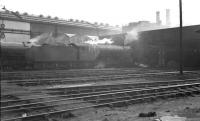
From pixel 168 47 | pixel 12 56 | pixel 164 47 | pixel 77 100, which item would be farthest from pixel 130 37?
pixel 77 100

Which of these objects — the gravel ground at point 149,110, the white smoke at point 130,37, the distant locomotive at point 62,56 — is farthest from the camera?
the white smoke at point 130,37

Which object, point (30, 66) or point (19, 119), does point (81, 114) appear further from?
point (30, 66)

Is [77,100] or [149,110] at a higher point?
[77,100]

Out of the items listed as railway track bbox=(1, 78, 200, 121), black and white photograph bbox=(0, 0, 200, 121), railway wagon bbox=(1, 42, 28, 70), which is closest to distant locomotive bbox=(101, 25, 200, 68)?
black and white photograph bbox=(0, 0, 200, 121)

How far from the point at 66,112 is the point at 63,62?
57.7 ft

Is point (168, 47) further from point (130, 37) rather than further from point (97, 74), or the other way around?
point (97, 74)

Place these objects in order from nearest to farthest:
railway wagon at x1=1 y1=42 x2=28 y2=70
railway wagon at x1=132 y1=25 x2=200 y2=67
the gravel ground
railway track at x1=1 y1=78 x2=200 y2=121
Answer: the gravel ground, railway track at x1=1 y1=78 x2=200 y2=121, railway wagon at x1=1 y1=42 x2=28 y2=70, railway wagon at x1=132 y1=25 x2=200 y2=67

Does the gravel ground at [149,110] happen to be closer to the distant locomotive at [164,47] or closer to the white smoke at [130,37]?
the distant locomotive at [164,47]

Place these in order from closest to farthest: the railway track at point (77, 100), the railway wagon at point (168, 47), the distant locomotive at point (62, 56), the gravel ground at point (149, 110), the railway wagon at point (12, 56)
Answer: the gravel ground at point (149, 110) → the railway track at point (77, 100) → the railway wagon at point (12, 56) → the distant locomotive at point (62, 56) → the railway wagon at point (168, 47)

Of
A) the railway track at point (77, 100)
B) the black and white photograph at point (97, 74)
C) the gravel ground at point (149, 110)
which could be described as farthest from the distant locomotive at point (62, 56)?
the gravel ground at point (149, 110)

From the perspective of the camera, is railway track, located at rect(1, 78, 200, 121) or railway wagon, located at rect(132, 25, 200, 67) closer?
railway track, located at rect(1, 78, 200, 121)

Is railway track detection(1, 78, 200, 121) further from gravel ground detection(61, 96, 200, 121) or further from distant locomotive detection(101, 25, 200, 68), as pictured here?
distant locomotive detection(101, 25, 200, 68)

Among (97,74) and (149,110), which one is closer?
(149,110)

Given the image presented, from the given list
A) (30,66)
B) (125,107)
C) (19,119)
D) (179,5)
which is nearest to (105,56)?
(30,66)
